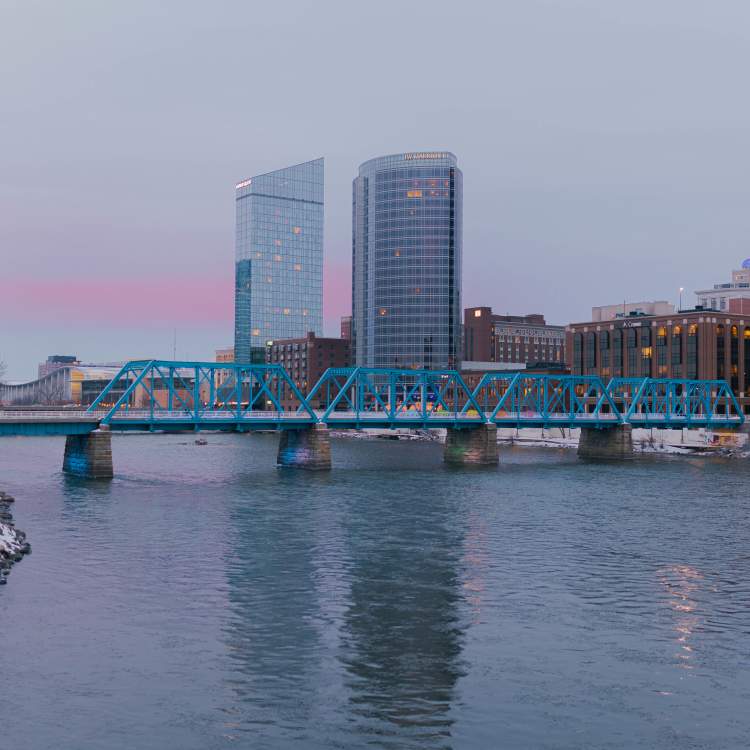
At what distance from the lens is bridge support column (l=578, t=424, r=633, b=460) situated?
5546 inches

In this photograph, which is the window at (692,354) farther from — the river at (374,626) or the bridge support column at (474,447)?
the river at (374,626)

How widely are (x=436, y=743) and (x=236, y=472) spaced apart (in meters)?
88.4

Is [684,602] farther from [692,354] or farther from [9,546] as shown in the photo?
[692,354]

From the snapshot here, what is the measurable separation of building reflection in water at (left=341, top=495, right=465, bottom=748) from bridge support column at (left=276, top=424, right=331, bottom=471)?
44435 millimetres

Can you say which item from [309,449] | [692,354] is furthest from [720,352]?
[309,449]

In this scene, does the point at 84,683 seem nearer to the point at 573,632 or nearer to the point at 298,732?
the point at 298,732

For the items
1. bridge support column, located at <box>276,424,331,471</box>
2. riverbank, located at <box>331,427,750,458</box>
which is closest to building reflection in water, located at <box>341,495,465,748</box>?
bridge support column, located at <box>276,424,331,471</box>

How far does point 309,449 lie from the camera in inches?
4429

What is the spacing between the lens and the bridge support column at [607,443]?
140875mm

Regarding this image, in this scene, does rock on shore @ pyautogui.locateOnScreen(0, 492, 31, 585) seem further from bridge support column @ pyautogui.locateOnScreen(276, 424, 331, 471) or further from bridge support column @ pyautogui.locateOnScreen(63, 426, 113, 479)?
bridge support column @ pyautogui.locateOnScreen(276, 424, 331, 471)

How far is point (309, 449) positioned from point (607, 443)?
5270cm

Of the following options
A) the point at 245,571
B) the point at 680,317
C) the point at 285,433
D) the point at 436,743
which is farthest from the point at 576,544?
the point at 680,317

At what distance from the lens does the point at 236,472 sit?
113375 millimetres

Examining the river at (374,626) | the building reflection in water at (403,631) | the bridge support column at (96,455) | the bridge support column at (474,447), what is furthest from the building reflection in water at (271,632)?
the bridge support column at (474,447)
